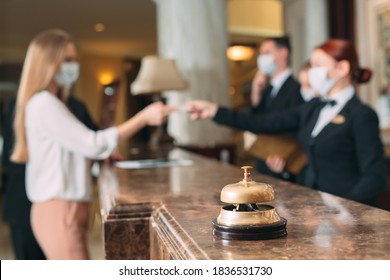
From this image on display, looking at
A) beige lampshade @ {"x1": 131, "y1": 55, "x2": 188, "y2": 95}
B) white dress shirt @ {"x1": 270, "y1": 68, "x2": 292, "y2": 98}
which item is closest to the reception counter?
white dress shirt @ {"x1": 270, "y1": 68, "x2": 292, "y2": 98}

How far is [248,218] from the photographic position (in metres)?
0.93

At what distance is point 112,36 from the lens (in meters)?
10.8

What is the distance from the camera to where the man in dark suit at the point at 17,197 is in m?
2.24

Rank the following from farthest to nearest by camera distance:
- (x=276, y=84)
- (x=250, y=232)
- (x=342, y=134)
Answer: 1. (x=276, y=84)
2. (x=342, y=134)
3. (x=250, y=232)

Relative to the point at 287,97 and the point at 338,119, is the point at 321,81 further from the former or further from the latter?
the point at 287,97

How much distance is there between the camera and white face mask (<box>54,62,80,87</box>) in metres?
1.94

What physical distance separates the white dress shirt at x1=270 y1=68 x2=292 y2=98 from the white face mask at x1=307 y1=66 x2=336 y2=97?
3.11 ft

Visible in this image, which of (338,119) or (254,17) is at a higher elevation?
(254,17)

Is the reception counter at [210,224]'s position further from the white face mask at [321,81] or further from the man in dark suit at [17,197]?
the man in dark suit at [17,197]

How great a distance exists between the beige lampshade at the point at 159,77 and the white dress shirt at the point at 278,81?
1842 millimetres

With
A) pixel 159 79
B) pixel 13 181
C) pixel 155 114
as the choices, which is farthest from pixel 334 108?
pixel 159 79

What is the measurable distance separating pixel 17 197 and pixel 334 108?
1072mm

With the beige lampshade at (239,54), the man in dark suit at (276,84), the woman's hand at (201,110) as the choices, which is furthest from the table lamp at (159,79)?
the beige lampshade at (239,54)
